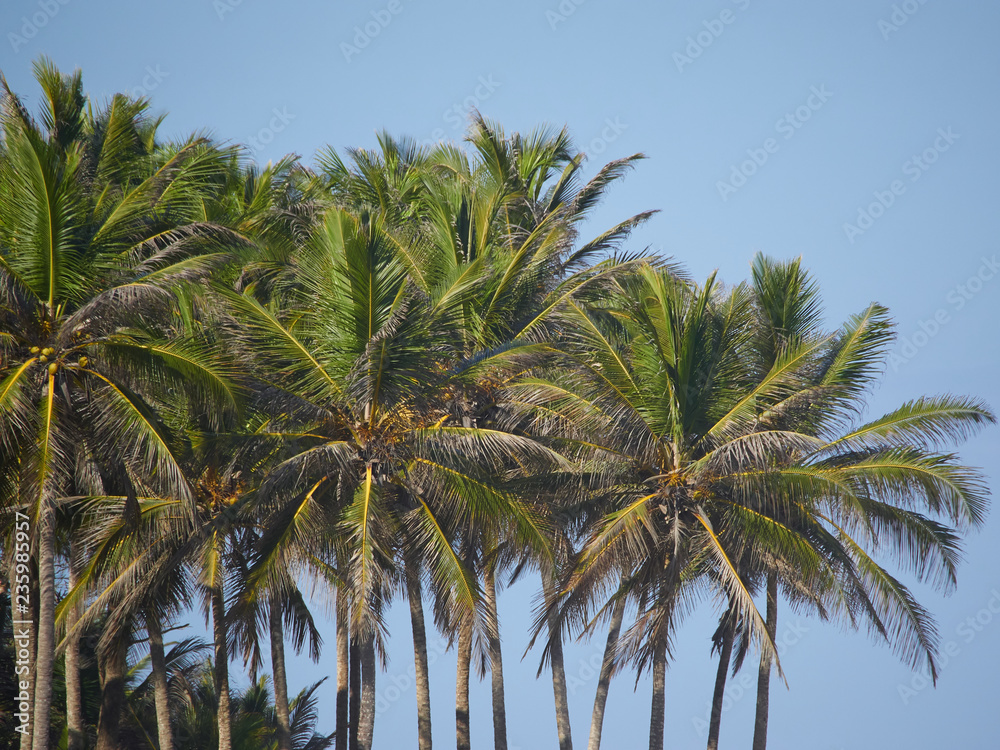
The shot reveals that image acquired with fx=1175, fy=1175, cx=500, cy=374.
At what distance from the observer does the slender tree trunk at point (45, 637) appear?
1695cm

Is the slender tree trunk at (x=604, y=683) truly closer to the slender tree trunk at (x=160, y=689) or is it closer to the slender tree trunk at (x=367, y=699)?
the slender tree trunk at (x=367, y=699)

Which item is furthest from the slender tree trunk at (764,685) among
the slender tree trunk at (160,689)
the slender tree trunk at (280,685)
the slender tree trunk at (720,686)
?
the slender tree trunk at (160,689)

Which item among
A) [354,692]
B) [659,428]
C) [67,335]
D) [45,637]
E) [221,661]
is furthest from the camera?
[354,692]

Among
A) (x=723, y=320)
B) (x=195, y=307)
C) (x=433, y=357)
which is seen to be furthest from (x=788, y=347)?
(x=195, y=307)

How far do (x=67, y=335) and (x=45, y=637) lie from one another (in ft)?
14.5

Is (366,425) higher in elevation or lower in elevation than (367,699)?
higher

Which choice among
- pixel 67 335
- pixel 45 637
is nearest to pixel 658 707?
pixel 45 637

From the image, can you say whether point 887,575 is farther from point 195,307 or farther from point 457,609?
point 195,307

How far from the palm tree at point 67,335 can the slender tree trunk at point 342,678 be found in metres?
6.37

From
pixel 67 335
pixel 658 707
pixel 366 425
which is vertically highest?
pixel 67 335

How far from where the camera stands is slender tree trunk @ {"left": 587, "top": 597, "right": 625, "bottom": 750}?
2483 centimetres

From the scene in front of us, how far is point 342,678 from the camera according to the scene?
2470cm

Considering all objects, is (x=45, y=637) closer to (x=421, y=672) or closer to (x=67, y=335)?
(x=67, y=335)

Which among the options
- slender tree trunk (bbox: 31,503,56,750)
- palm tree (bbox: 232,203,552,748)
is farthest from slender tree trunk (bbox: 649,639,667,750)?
slender tree trunk (bbox: 31,503,56,750)
